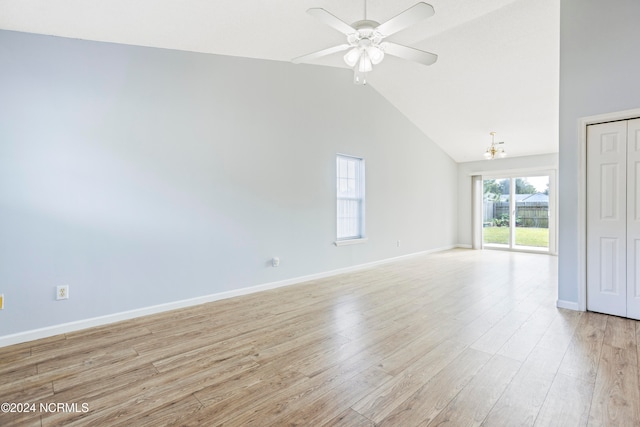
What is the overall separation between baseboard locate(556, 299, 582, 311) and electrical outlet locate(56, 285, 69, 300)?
16.4 feet

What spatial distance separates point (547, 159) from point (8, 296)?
9541 millimetres

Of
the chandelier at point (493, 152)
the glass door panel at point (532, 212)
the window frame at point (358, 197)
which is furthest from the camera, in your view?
the glass door panel at point (532, 212)

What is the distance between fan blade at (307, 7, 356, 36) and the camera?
2086 millimetres

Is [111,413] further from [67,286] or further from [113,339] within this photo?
[67,286]

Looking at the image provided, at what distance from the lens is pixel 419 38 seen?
3.91m

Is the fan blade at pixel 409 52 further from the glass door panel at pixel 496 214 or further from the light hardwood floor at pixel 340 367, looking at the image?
the glass door panel at pixel 496 214

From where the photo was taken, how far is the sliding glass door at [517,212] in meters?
7.31

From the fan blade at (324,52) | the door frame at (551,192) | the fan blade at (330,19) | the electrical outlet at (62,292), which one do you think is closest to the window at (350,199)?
the fan blade at (324,52)

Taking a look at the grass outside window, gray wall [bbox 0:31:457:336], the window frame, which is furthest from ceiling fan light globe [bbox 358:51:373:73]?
the grass outside window

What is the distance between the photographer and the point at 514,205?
7.74 meters

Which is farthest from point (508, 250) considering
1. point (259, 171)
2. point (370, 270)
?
point (259, 171)

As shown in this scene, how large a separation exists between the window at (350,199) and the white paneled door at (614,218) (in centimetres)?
321

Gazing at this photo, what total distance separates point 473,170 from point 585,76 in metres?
5.53

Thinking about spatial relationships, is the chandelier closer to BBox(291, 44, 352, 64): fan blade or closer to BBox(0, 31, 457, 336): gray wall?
BBox(0, 31, 457, 336): gray wall
